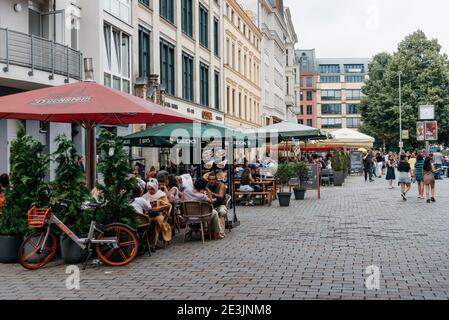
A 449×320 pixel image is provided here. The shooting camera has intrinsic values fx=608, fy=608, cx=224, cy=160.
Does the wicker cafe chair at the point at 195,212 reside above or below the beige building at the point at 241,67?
below

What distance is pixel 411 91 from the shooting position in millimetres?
59625

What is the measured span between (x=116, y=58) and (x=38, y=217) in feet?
56.7

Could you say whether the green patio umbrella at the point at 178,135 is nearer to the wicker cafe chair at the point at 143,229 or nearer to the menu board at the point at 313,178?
the wicker cafe chair at the point at 143,229

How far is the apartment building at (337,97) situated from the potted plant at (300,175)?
365 ft

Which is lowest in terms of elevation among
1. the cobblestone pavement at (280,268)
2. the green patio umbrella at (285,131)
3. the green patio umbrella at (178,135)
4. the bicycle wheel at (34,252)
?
the cobblestone pavement at (280,268)

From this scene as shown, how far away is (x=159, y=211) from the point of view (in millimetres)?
10805

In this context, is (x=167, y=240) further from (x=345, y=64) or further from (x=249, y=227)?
(x=345, y=64)

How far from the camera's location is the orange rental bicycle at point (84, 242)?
8969 millimetres

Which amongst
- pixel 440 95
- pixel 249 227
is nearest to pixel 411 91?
pixel 440 95

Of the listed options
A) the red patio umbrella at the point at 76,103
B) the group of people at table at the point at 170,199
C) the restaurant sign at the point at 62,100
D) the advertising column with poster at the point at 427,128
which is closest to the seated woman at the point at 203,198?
the group of people at table at the point at 170,199

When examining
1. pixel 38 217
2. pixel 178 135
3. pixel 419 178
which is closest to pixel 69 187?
pixel 38 217

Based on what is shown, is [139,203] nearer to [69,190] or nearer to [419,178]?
[69,190]

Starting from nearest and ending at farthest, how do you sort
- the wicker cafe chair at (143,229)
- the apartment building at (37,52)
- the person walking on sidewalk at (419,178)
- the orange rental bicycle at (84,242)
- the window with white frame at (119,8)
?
the orange rental bicycle at (84,242)
the wicker cafe chair at (143,229)
the apartment building at (37,52)
the person walking on sidewalk at (419,178)
the window with white frame at (119,8)

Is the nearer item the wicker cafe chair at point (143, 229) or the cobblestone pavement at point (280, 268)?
the cobblestone pavement at point (280, 268)
